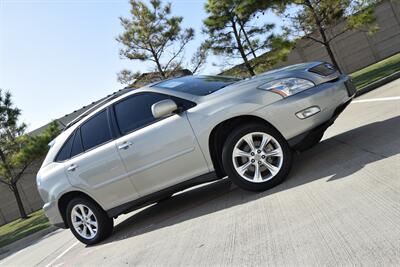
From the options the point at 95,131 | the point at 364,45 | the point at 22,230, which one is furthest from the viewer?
the point at 364,45

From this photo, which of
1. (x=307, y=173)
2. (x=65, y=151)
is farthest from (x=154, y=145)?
(x=307, y=173)

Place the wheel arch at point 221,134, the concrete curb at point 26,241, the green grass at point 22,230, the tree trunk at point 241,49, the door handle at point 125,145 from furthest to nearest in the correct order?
1. the tree trunk at point 241,49
2. the green grass at point 22,230
3. the concrete curb at point 26,241
4. the door handle at point 125,145
5. the wheel arch at point 221,134

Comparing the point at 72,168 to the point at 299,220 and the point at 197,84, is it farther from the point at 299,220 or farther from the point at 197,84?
the point at 299,220

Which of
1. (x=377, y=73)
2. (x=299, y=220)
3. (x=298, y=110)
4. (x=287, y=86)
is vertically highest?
(x=287, y=86)

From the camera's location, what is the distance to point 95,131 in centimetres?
668

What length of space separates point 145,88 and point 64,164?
170 cm

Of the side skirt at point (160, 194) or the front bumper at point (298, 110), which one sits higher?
the front bumper at point (298, 110)

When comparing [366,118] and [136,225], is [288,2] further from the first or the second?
[136,225]

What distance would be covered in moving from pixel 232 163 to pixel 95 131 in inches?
85.9

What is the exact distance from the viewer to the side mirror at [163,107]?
564 cm

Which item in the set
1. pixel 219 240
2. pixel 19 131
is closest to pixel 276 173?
pixel 219 240

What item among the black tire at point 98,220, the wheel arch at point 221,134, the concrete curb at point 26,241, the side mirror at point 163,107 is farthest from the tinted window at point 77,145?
the concrete curb at point 26,241

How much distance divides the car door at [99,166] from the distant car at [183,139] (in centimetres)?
1

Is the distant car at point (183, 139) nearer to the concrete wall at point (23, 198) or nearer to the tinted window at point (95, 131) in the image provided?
the tinted window at point (95, 131)
